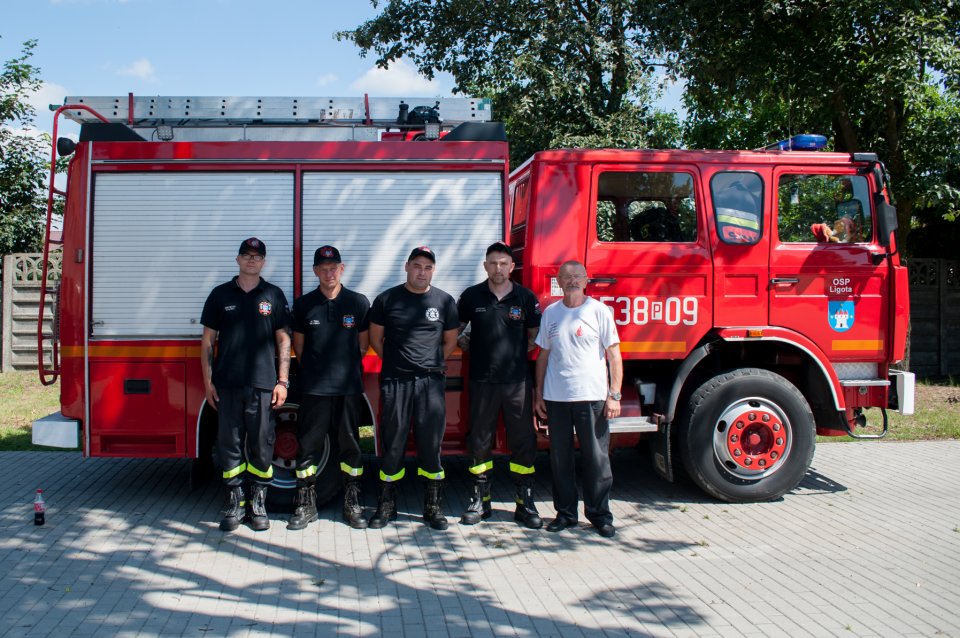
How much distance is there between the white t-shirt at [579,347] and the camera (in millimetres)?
5723

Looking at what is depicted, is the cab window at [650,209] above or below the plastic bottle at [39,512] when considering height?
above

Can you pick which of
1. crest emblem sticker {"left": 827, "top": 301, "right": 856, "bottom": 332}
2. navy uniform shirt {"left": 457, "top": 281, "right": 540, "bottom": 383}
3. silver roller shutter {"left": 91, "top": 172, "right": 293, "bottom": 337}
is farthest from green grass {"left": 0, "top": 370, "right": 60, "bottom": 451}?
crest emblem sticker {"left": 827, "top": 301, "right": 856, "bottom": 332}

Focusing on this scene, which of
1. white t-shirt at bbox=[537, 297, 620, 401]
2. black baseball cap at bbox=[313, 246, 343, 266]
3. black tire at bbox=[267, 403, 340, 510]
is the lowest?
black tire at bbox=[267, 403, 340, 510]

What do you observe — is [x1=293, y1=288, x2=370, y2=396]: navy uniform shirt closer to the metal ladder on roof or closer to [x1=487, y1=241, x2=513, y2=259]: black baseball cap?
[x1=487, y1=241, x2=513, y2=259]: black baseball cap

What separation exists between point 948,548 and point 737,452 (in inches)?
59.9

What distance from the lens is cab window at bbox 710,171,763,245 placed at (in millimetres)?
6430

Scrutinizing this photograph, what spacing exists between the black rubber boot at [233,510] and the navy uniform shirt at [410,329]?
4.47 ft

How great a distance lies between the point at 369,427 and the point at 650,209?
4362 millimetres

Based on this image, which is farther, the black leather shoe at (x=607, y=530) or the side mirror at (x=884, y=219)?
the side mirror at (x=884, y=219)

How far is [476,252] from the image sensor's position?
6258mm

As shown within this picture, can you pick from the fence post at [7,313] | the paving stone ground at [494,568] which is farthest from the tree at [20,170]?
the paving stone ground at [494,568]

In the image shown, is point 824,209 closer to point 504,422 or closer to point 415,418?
point 504,422

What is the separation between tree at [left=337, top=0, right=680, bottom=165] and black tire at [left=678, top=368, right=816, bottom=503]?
478 centimetres

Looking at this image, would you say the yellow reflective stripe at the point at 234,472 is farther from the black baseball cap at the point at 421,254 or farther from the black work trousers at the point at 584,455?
the black work trousers at the point at 584,455
